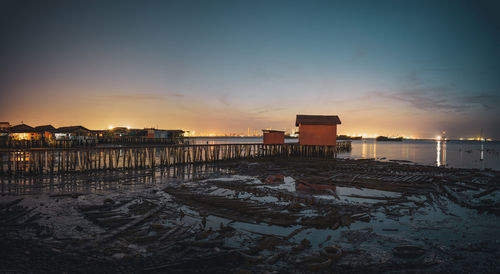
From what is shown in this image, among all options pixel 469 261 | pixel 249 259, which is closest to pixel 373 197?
pixel 469 261

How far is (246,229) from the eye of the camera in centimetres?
708

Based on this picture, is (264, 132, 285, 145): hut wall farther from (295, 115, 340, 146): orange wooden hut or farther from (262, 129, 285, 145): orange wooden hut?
(295, 115, 340, 146): orange wooden hut

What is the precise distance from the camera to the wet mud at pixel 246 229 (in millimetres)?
Answer: 5113

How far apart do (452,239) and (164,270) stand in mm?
7417

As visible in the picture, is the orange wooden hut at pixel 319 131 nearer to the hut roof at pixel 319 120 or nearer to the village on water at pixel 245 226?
the hut roof at pixel 319 120

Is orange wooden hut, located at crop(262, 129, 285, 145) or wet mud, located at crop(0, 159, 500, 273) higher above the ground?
orange wooden hut, located at crop(262, 129, 285, 145)

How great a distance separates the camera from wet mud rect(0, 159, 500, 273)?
5113 millimetres

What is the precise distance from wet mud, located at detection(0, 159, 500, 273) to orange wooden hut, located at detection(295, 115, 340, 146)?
18.3 m

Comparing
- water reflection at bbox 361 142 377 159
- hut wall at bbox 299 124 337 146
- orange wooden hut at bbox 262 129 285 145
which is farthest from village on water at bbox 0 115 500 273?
water reflection at bbox 361 142 377 159

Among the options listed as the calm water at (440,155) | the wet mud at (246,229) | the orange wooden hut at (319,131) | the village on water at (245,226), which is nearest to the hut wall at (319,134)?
the orange wooden hut at (319,131)

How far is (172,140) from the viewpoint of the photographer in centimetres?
5962

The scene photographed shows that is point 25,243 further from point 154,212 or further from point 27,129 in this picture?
point 27,129

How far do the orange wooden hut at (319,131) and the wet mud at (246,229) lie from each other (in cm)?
1829

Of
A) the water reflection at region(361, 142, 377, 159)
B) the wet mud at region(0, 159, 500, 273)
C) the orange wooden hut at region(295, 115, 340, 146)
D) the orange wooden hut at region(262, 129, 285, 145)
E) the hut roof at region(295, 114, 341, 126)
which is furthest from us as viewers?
the water reflection at region(361, 142, 377, 159)
